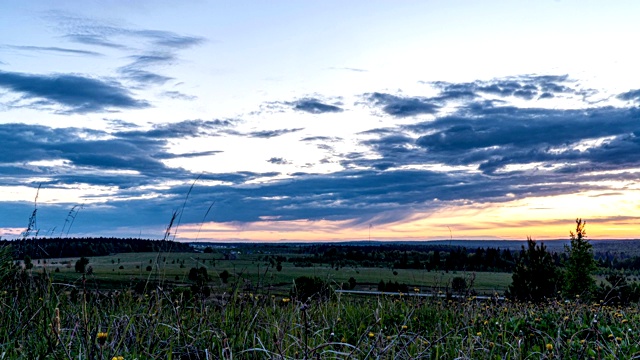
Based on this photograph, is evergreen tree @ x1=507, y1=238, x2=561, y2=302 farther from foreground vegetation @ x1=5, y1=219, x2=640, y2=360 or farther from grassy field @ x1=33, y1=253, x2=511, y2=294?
foreground vegetation @ x1=5, y1=219, x2=640, y2=360

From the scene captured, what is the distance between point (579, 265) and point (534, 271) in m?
5.24

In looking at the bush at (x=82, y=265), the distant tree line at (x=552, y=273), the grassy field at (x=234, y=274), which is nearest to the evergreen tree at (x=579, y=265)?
the distant tree line at (x=552, y=273)

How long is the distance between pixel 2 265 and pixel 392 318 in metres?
7.03

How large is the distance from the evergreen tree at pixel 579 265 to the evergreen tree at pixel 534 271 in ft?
10.8

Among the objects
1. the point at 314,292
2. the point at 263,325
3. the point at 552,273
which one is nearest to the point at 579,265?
the point at 552,273

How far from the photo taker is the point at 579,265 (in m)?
36.7

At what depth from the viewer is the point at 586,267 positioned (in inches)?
1436

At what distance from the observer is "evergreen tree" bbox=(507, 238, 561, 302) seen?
3322cm

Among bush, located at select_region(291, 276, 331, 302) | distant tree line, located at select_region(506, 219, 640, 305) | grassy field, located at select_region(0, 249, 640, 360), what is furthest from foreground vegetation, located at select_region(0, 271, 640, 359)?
distant tree line, located at select_region(506, 219, 640, 305)

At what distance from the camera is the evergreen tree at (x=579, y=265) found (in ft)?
119

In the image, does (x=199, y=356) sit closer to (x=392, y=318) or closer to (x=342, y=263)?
(x=392, y=318)

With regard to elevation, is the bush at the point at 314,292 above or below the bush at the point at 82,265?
below

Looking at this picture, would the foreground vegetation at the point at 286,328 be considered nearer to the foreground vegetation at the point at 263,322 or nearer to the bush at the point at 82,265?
the foreground vegetation at the point at 263,322

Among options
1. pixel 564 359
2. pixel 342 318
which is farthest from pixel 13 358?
pixel 564 359
